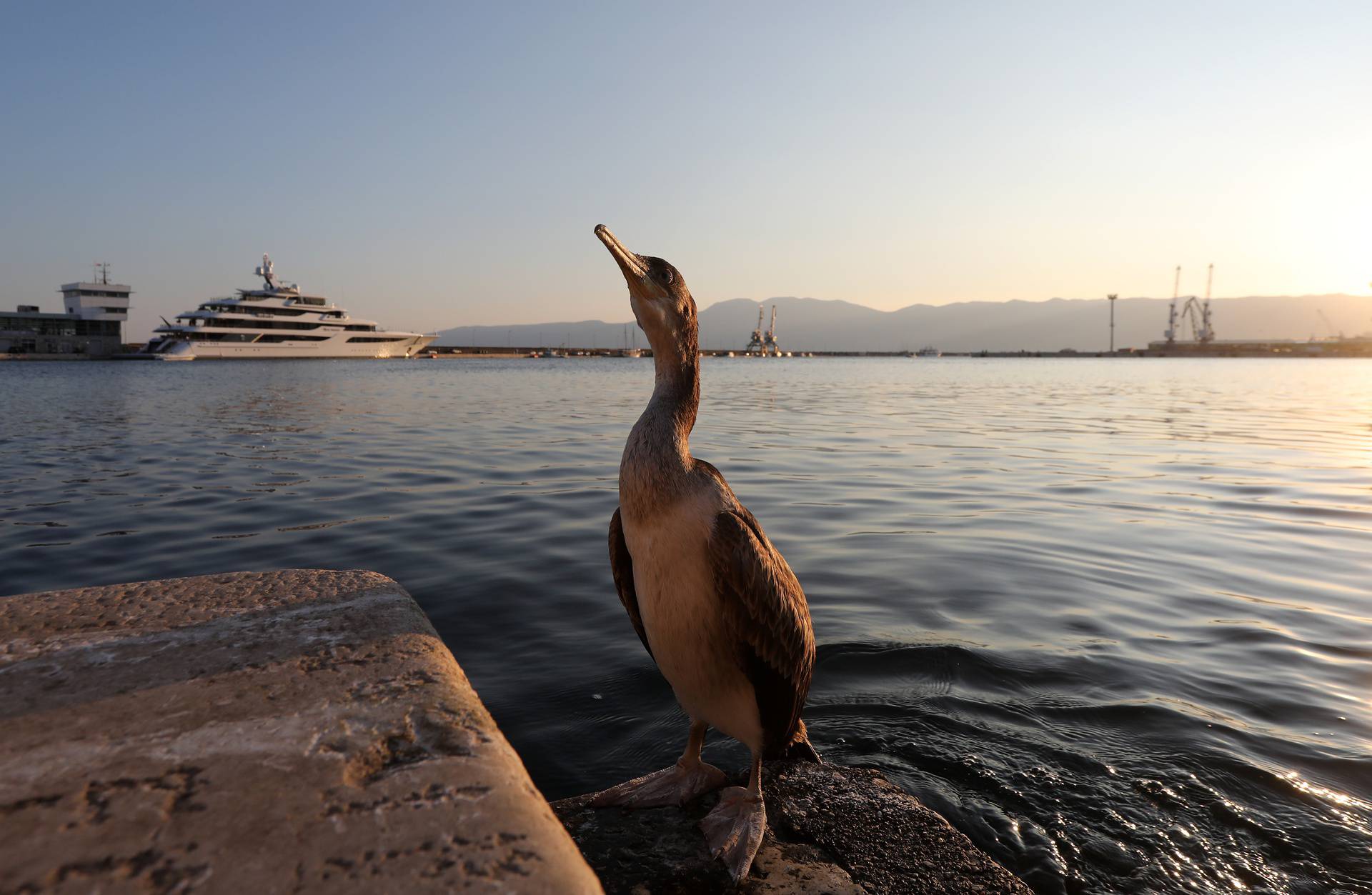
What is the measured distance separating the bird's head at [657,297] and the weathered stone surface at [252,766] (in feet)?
4.67

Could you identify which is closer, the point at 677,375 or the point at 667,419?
the point at 667,419

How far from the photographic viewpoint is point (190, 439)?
15281 mm

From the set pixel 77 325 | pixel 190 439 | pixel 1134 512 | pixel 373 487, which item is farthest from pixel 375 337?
pixel 1134 512

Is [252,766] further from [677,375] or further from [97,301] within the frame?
[97,301]

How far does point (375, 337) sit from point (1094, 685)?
9331cm

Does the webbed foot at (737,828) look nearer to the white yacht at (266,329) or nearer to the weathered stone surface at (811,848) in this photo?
the weathered stone surface at (811,848)

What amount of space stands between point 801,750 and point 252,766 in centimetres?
222

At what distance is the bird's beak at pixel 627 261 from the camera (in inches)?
108

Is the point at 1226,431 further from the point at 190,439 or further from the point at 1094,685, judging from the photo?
the point at 190,439

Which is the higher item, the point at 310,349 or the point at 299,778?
the point at 310,349

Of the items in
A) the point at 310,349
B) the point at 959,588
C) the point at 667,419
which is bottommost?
the point at 959,588

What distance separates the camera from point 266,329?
78125 millimetres

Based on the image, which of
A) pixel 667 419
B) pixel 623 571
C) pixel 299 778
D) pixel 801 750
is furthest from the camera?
pixel 801 750

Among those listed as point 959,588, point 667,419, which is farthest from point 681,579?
point 959,588
